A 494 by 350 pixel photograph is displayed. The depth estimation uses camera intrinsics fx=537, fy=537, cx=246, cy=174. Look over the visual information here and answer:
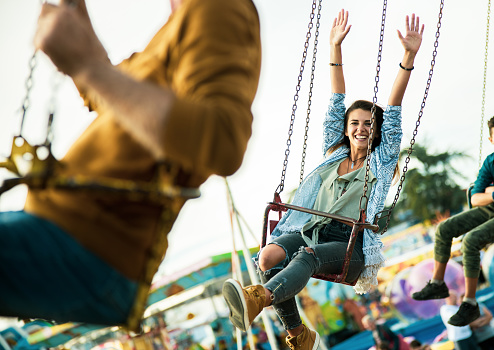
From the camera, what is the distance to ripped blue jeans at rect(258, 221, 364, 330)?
2.75 metres

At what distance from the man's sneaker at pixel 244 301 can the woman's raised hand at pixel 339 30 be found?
6.23 feet

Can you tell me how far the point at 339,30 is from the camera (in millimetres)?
3723

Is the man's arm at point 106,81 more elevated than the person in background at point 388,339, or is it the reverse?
the man's arm at point 106,81

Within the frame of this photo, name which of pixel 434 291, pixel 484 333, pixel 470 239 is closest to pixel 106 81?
pixel 470 239

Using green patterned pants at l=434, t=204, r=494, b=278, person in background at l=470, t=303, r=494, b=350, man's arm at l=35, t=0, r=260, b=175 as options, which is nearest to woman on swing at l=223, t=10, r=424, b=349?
green patterned pants at l=434, t=204, r=494, b=278

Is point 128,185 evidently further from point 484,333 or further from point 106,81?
point 484,333

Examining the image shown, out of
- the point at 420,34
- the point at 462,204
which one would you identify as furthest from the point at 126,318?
the point at 462,204

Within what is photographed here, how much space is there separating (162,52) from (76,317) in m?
0.58

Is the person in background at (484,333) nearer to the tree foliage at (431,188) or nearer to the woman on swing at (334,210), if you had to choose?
the woman on swing at (334,210)

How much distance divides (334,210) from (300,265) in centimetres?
61

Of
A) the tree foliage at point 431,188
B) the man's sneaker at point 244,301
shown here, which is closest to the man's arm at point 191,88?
the man's sneaker at point 244,301

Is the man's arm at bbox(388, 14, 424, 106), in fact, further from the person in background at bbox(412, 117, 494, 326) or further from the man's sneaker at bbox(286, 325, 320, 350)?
the man's sneaker at bbox(286, 325, 320, 350)

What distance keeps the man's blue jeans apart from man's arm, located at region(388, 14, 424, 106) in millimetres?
2693

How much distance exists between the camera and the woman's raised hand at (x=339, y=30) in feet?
12.2
